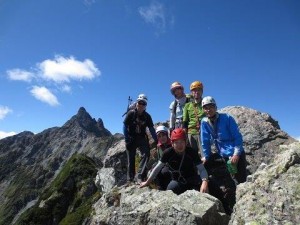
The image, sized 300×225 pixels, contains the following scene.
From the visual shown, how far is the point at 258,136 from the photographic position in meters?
19.2

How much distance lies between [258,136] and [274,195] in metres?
11.3

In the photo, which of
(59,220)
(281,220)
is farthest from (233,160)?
(59,220)

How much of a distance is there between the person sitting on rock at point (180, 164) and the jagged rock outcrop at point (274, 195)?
2585 mm

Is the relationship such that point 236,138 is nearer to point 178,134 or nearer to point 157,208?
point 178,134

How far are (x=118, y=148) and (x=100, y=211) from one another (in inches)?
530

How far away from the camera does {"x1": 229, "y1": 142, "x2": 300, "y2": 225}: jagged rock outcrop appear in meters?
7.70

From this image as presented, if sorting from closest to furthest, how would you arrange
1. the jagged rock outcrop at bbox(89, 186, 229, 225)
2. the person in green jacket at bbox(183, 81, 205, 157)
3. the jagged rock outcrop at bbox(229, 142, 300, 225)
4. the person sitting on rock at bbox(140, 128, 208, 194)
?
the jagged rock outcrop at bbox(229, 142, 300, 225), the jagged rock outcrop at bbox(89, 186, 229, 225), the person sitting on rock at bbox(140, 128, 208, 194), the person in green jacket at bbox(183, 81, 205, 157)

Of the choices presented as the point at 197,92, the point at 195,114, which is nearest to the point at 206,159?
the point at 195,114

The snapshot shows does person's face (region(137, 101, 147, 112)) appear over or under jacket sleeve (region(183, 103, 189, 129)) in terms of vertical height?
over

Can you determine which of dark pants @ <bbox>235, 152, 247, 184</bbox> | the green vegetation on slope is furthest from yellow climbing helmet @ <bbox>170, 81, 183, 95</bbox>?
the green vegetation on slope

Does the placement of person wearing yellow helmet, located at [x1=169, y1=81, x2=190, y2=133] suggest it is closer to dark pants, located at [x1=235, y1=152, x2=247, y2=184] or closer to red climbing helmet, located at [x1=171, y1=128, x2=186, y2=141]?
red climbing helmet, located at [x1=171, y1=128, x2=186, y2=141]

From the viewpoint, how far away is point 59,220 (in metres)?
104

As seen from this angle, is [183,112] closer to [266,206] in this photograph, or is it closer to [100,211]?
[100,211]

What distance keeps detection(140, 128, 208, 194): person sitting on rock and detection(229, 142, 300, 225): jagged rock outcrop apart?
8.48ft
